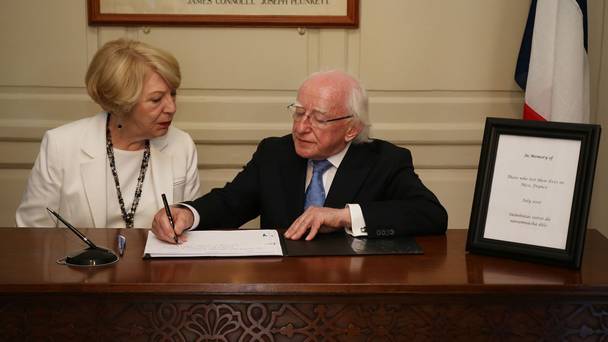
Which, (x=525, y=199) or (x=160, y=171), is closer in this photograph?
(x=525, y=199)

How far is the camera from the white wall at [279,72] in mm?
4434

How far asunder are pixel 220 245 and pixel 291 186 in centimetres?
71

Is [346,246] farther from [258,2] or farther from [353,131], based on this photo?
[258,2]

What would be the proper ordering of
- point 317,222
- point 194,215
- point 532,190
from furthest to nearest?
point 194,215 < point 317,222 < point 532,190

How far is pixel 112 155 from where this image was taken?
3365 mm

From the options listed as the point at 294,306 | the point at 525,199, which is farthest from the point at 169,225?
the point at 525,199

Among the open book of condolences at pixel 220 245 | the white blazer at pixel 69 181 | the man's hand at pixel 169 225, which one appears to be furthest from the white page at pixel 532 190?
the white blazer at pixel 69 181

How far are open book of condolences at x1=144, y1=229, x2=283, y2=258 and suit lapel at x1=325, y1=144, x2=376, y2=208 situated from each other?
0.41 m

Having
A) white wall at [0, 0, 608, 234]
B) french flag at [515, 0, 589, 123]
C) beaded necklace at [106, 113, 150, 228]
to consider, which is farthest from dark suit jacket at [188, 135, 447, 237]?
french flag at [515, 0, 589, 123]

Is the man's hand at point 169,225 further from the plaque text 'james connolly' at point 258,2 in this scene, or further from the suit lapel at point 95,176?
the plaque text 'james connolly' at point 258,2

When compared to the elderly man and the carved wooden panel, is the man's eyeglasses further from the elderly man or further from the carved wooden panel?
the carved wooden panel

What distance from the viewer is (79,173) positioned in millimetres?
3299

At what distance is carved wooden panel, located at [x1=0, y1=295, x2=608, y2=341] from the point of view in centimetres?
211

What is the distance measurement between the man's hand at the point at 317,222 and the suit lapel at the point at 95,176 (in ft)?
3.40
